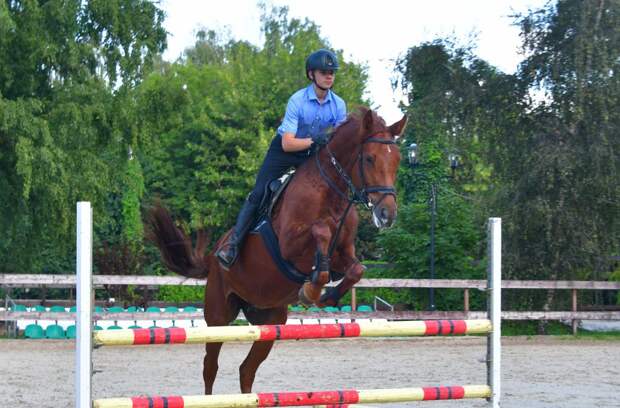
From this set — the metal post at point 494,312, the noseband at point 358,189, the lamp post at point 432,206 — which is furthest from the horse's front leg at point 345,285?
the lamp post at point 432,206

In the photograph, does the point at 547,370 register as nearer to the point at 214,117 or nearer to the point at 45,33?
the point at 45,33

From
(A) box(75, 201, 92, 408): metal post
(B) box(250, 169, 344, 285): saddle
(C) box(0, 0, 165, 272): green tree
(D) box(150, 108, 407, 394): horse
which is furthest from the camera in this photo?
(C) box(0, 0, 165, 272): green tree

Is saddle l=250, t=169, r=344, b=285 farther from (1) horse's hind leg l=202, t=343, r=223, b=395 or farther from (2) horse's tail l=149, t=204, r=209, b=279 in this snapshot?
(2) horse's tail l=149, t=204, r=209, b=279

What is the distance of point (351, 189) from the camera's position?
6043 mm

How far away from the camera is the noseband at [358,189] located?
18.7ft

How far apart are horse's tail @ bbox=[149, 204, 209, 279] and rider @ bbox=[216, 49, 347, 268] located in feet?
3.23

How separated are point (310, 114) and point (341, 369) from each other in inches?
205

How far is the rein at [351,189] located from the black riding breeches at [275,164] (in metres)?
0.37

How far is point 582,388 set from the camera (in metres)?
9.09

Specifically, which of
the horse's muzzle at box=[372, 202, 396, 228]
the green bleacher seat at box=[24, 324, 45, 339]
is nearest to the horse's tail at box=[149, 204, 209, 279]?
the horse's muzzle at box=[372, 202, 396, 228]

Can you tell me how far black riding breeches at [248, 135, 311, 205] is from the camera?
676 cm

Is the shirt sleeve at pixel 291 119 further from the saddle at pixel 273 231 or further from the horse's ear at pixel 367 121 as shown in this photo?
the horse's ear at pixel 367 121

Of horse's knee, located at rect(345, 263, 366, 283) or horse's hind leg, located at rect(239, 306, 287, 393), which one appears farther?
horse's hind leg, located at rect(239, 306, 287, 393)

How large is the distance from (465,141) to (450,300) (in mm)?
4902
